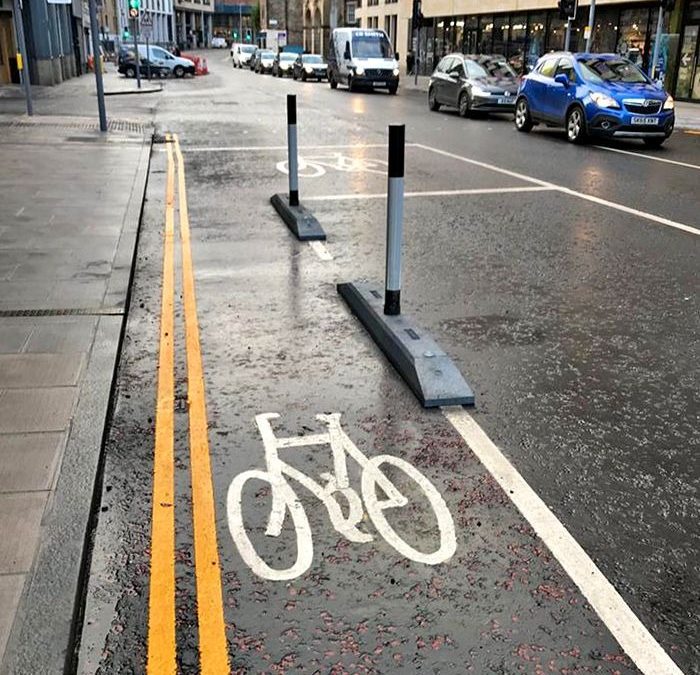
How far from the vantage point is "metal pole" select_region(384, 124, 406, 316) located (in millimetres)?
5270

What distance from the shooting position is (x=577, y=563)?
323 cm

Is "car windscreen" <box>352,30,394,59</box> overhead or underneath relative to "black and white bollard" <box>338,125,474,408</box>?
overhead

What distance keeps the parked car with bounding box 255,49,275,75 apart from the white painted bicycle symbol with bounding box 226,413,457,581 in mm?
54348

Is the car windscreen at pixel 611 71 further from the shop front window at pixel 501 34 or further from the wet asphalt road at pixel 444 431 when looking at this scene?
the shop front window at pixel 501 34

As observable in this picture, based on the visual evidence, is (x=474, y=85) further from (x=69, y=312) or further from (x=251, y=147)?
(x=69, y=312)

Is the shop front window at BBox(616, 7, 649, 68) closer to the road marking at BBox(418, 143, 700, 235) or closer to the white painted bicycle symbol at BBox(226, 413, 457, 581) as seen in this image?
the road marking at BBox(418, 143, 700, 235)

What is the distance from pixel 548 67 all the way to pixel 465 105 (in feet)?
Result: 15.6

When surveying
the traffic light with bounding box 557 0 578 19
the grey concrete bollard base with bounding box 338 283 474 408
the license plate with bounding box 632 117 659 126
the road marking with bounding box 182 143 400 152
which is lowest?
the road marking with bounding box 182 143 400 152

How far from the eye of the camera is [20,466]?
378 cm

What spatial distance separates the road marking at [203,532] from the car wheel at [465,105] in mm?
18765

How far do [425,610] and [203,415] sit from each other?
1.95m

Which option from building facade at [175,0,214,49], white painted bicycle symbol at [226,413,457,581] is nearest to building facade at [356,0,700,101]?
white painted bicycle symbol at [226,413,457,581]

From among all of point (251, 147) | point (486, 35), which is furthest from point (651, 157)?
point (486, 35)

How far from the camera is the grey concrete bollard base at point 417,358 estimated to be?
467 cm
